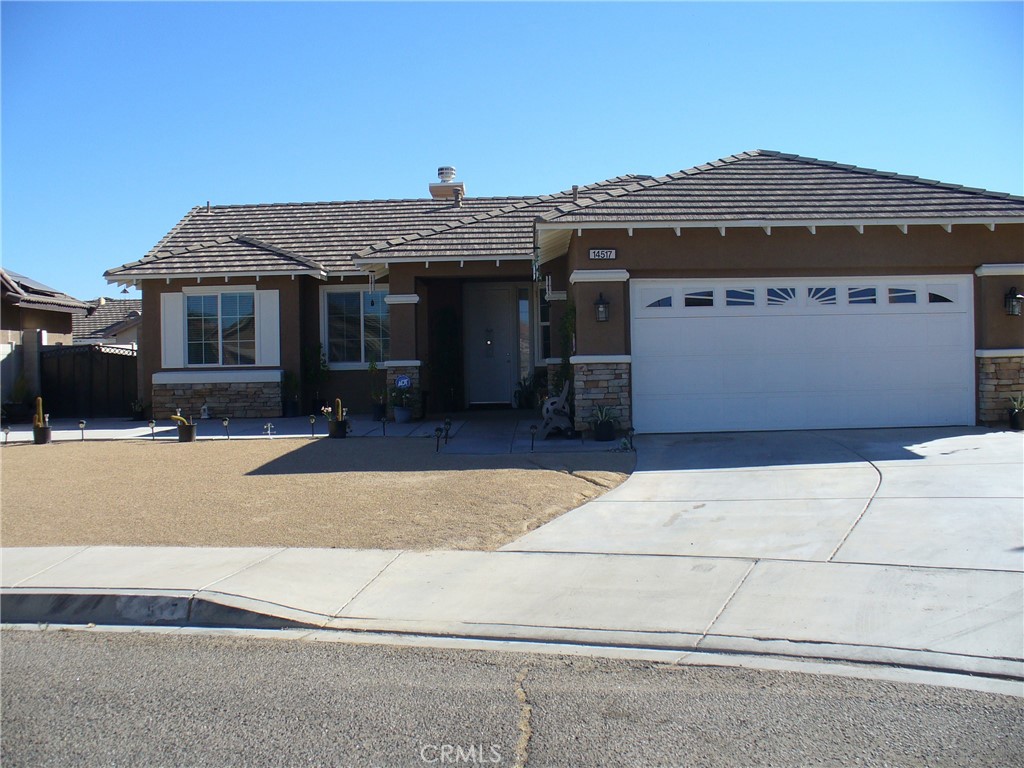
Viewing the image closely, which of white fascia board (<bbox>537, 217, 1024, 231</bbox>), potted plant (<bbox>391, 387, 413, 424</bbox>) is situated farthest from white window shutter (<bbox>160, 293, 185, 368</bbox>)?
white fascia board (<bbox>537, 217, 1024, 231</bbox>)

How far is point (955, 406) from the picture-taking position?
527 inches

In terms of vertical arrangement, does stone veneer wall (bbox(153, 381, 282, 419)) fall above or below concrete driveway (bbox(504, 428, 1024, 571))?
above

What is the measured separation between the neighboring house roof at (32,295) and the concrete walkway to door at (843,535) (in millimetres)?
18317

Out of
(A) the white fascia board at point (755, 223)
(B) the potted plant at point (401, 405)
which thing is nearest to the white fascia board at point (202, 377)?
(B) the potted plant at point (401, 405)

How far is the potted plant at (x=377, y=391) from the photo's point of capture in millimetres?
16938

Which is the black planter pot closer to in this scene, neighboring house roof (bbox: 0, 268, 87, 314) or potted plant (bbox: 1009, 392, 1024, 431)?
potted plant (bbox: 1009, 392, 1024, 431)

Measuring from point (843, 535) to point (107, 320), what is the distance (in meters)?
36.4

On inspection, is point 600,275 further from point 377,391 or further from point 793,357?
point 377,391

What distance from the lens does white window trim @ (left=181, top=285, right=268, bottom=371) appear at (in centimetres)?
1850

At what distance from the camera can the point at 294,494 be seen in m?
10.1

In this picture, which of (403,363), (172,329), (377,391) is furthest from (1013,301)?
(172,329)

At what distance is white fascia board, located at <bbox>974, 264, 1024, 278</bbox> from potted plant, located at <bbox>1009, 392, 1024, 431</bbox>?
1842 mm

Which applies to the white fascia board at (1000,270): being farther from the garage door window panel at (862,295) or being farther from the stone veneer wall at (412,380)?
the stone veneer wall at (412,380)

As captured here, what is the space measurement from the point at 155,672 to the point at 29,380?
60.5ft
